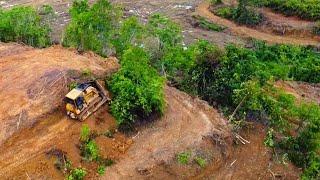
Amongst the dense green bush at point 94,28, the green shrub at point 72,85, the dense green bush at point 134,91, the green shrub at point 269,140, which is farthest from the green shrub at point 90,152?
the dense green bush at point 94,28

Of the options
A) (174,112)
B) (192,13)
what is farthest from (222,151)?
(192,13)

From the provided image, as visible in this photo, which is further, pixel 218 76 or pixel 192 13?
pixel 192 13

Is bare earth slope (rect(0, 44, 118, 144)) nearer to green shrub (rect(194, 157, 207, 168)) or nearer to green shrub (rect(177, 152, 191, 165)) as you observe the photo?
green shrub (rect(177, 152, 191, 165))

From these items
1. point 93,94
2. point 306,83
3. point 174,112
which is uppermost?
point 93,94

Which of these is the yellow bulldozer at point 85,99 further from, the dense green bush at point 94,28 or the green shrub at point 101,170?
the dense green bush at point 94,28

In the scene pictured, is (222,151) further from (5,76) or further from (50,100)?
(5,76)

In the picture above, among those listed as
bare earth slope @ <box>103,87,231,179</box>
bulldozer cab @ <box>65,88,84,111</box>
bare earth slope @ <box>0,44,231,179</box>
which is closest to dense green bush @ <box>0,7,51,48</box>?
bare earth slope @ <box>0,44,231,179</box>
